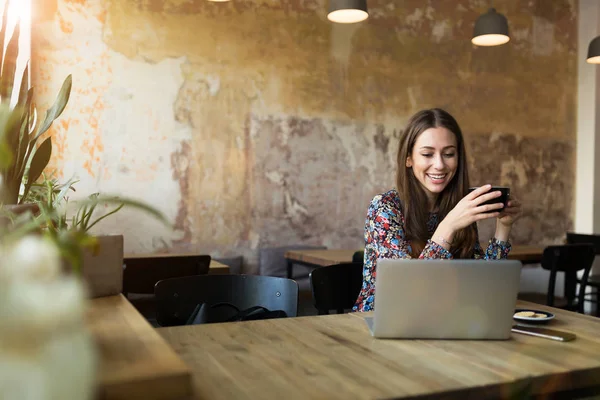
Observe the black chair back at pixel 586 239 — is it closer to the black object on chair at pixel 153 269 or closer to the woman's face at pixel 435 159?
the woman's face at pixel 435 159

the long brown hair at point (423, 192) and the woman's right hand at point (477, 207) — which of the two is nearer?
the woman's right hand at point (477, 207)

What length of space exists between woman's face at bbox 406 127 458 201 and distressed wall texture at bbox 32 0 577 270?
2892 millimetres

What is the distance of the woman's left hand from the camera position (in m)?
2.13

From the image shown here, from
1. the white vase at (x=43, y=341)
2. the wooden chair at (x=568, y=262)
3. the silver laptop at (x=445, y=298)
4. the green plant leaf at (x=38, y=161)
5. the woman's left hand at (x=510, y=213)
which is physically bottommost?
the wooden chair at (x=568, y=262)

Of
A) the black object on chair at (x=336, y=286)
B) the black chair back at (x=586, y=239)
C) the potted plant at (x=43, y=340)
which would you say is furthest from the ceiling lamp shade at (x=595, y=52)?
the potted plant at (x=43, y=340)

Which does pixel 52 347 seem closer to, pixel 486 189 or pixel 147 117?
pixel 486 189

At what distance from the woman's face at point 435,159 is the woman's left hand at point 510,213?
0.28 meters

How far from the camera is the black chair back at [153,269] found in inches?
131

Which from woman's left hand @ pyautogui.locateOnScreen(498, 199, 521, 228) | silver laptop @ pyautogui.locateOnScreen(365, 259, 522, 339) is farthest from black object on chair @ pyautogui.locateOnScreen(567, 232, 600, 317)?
silver laptop @ pyautogui.locateOnScreen(365, 259, 522, 339)

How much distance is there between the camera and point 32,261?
1.80ft

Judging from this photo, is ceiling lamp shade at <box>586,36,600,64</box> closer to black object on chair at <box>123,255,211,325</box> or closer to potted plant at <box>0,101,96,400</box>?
black object on chair at <box>123,255,211,325</box>

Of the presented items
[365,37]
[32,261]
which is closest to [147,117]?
[365,37]

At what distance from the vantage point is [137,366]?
2.63 ft

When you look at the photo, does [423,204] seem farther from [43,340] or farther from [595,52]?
[595,52]
